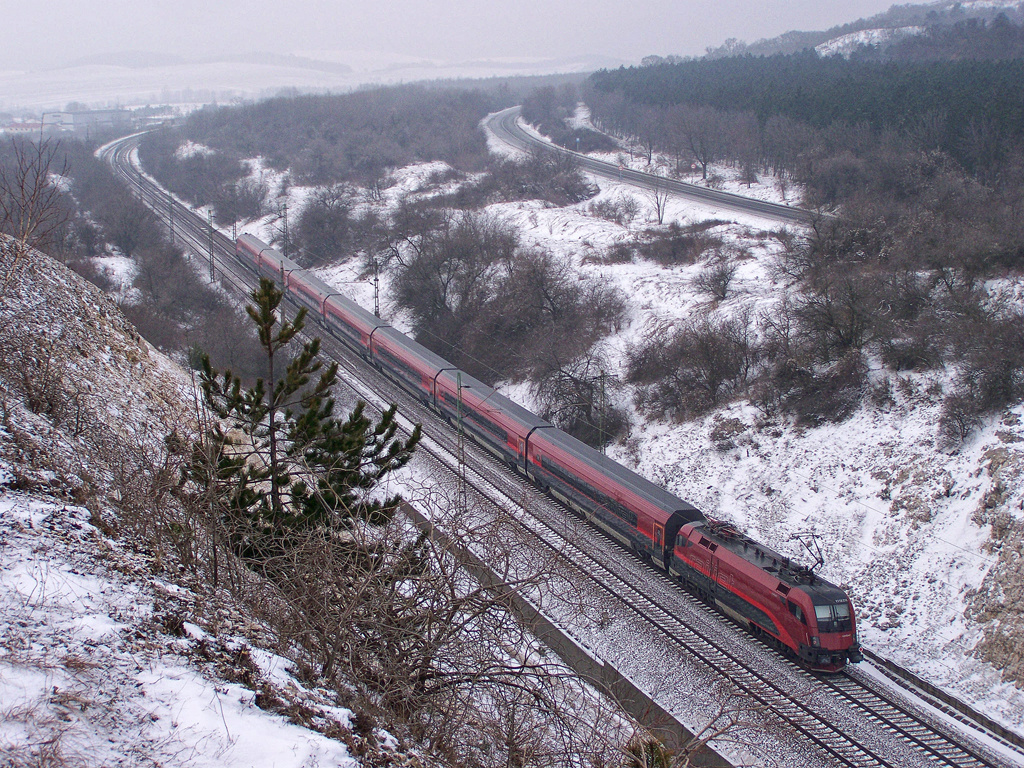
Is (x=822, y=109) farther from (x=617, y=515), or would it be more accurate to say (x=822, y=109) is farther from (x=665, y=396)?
(x=617, y=515)

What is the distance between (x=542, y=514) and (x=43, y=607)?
15.5 metres

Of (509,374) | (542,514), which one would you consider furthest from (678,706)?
(509,374)

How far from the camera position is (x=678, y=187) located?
180 feet

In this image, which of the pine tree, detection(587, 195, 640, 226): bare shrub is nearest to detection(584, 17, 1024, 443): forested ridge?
detection(587, 195, 640, 226): bare shrub

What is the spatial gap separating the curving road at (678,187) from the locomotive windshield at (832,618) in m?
24.5

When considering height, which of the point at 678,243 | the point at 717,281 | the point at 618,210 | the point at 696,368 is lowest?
the point at 696,368

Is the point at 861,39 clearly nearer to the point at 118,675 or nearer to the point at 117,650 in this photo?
the point at 117,650

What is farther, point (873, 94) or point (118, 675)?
point (873, 94)

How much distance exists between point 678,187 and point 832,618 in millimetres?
45709

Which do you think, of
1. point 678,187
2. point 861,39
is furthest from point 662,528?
point 861,39

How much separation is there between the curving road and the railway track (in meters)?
22.5

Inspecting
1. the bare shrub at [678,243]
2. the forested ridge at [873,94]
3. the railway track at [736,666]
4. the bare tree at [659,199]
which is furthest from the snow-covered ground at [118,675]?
the forested ridge at [873,94]

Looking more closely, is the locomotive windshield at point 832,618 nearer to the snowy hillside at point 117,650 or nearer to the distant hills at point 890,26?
the snowy hillside at point 117,650

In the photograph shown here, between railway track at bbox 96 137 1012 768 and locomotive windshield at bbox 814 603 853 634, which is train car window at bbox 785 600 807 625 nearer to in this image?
locomotive windshield at bbox 814 603 853 634
